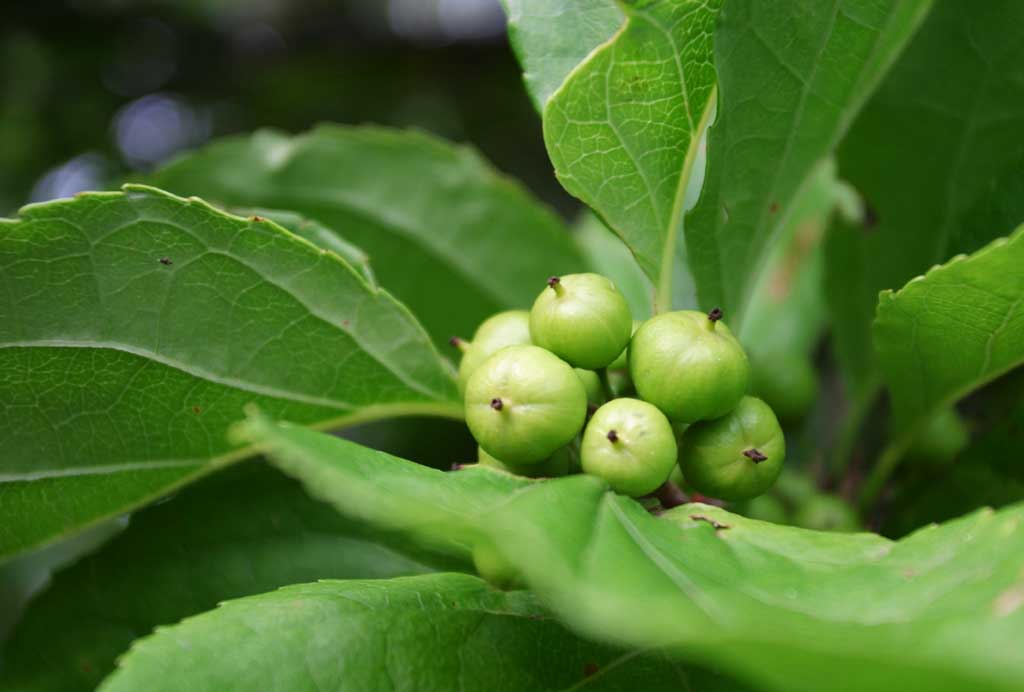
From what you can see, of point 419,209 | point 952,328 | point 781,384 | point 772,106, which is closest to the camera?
point 952,328

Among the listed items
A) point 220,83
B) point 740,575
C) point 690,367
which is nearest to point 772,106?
point 690,367

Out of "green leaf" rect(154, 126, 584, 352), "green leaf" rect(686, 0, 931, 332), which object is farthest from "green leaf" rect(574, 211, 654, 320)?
"green leaf" rect(686, 0, 931, 332)

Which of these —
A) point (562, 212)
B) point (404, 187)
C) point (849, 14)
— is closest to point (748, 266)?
point (849, 14)

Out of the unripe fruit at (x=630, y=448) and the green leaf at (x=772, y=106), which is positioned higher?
the green leaf at (x=772, y=106)

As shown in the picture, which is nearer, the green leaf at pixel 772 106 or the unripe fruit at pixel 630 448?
the unripe fruit at pixel 630 448

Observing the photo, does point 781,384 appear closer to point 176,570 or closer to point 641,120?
point 641,120

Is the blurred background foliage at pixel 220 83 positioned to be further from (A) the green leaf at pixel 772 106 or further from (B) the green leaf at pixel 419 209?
(A) the green leaf at pixel 772 106

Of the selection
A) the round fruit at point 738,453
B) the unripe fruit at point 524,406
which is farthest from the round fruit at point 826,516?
the unripe fruit at point 524,406

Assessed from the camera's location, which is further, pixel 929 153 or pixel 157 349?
pixel 929 153

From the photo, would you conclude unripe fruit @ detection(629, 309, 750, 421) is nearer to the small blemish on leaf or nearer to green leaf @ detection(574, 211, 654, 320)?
the small blemish on leaf
